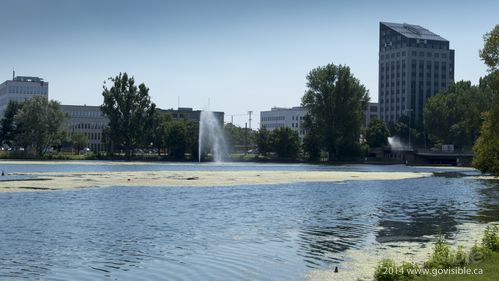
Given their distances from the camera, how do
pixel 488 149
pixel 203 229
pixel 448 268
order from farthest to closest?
pixel 488 149, pixel 203 229, pixel 448 268

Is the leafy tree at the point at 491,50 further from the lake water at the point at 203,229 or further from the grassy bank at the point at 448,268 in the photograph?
the grassy bank at the point at 448,268

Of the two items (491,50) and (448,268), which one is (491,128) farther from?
(448,268)

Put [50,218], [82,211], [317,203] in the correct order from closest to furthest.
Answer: [50,218] → [82,211] → [317,203]

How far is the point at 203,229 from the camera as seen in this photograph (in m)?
39.4

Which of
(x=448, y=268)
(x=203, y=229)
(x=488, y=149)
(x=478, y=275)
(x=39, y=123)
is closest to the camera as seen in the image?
(x=478, y=275)

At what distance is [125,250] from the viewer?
3136cm

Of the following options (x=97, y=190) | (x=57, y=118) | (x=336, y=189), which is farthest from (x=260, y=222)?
(x=57, y=118)

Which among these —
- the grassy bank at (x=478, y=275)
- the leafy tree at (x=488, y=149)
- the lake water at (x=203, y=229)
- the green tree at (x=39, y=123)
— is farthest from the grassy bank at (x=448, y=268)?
the green tree at (x=39, y=123)

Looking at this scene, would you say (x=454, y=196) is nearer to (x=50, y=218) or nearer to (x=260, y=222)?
(x=260, y=222)

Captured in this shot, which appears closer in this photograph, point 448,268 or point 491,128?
point 448,268

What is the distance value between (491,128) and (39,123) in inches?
6225

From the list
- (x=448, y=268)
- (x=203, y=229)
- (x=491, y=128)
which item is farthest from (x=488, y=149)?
(x=448, y=268)

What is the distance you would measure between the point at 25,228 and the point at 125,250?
34.1ft

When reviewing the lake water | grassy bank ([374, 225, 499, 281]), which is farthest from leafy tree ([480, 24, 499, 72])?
grassy bank ([374, 225, 499, 281])
